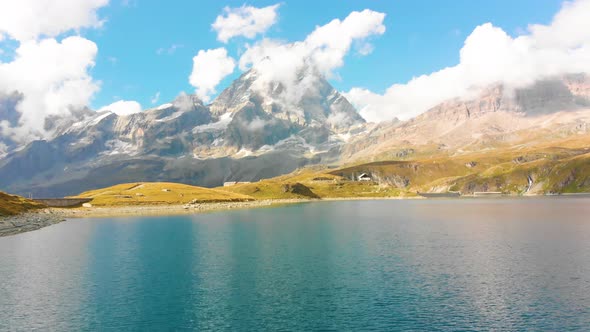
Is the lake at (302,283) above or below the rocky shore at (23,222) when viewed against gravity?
below

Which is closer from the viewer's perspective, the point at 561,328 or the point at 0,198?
the point at 561,328

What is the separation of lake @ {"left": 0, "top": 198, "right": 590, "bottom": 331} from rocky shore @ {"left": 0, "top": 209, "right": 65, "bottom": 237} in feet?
97.3

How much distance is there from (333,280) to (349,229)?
73.2 meters

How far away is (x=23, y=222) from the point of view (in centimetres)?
16188

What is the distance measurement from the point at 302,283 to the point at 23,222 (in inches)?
5416

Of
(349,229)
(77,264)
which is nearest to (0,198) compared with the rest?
(77,264)

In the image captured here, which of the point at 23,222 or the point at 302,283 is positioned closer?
the point at 302,283

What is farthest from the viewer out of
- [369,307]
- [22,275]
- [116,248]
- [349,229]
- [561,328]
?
[349,229]

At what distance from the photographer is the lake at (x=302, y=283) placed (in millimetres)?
50281

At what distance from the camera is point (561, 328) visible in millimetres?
45875

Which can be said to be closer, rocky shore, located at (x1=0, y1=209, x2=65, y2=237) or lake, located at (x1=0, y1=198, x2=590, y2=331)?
lake, located at (x1=0, y1=198, x2=590, y2=331)

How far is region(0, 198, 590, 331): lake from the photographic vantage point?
50.3 metres

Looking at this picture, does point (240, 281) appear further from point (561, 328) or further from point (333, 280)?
point (561, 328)

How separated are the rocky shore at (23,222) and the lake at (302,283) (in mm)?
29654
